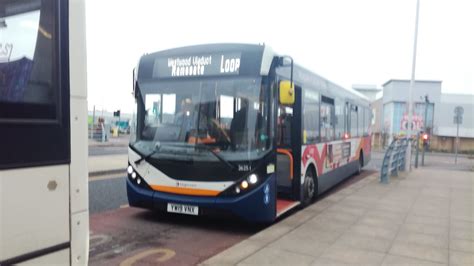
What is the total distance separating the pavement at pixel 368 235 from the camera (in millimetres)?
5332

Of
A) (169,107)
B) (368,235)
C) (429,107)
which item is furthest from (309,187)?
(429,107)

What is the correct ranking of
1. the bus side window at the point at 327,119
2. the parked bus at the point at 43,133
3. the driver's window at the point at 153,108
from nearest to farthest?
the parked bus at the point at 43,133 → the driver's window at the point at 153,108 → the bus side window at the point at 327,119

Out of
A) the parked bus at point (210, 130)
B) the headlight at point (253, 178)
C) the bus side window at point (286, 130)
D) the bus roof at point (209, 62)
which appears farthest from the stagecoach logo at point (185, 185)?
the bus side window at point (286, 130)

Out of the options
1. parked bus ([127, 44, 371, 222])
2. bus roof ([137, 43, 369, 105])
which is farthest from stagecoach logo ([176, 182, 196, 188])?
bus roof ([137, 43, 369, 105])

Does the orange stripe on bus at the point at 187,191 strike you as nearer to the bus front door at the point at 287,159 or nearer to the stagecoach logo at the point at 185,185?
the stagecoach logo at the point at 185,185

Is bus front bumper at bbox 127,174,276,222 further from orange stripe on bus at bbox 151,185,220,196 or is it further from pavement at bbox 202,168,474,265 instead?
pavement at bbox 202,168,474,265

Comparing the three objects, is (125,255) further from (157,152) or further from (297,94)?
(297,94)

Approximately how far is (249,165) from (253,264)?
1831mm

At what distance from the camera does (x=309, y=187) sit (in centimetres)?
890

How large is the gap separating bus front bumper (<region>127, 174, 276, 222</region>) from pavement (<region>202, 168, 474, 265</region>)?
30 centimetres

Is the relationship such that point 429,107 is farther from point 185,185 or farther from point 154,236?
point 154,236

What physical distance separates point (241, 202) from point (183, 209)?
981 millimetres

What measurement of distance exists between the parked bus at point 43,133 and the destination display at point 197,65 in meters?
4.05

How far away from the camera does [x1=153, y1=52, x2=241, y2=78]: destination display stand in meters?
6.78
